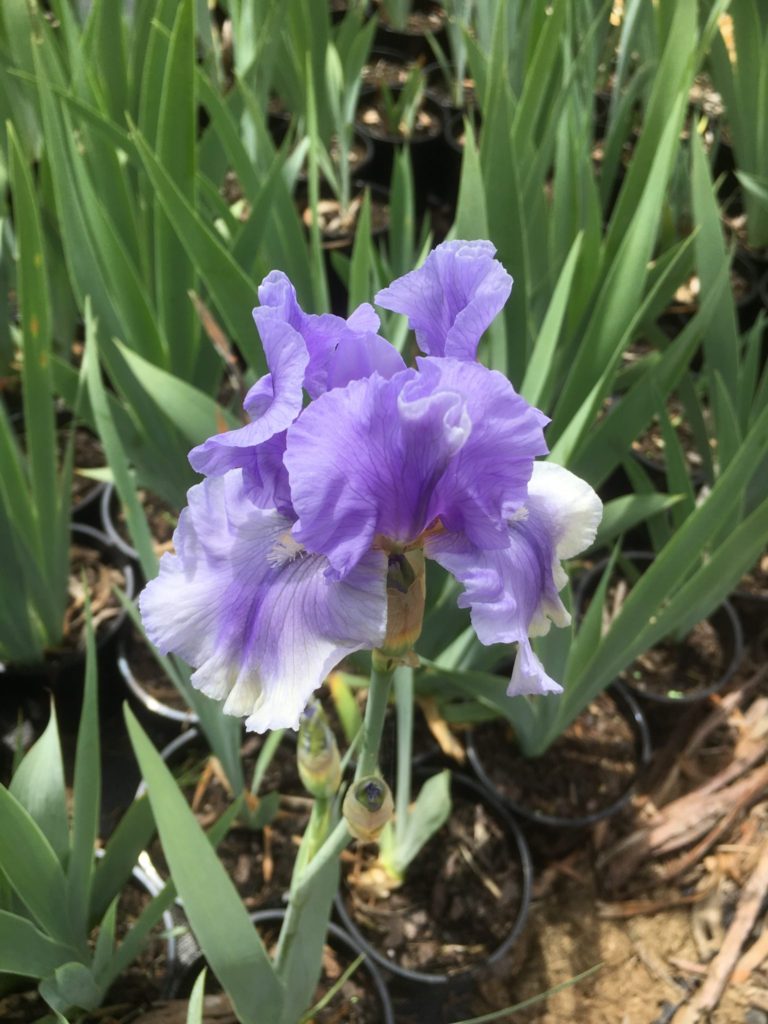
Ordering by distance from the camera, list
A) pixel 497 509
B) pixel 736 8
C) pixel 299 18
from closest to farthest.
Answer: pixel 497 509
pixel 736 8
pixel 299 18

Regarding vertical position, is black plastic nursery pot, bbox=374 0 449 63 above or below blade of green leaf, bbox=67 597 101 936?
above

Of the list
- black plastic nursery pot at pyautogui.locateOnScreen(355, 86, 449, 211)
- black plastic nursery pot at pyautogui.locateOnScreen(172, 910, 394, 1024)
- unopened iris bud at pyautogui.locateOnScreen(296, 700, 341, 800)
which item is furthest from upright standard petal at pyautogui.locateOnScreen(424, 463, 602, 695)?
black plastic nursery pot at pyautogui.locateOnScreen(355, 86, 449, 211)

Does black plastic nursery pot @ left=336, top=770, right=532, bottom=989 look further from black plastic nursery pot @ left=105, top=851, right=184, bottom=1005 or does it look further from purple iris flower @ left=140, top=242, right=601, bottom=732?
purple iris flower @ left=140, top=242, right=601, bottom=732

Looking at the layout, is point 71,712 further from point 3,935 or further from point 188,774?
point 3,935

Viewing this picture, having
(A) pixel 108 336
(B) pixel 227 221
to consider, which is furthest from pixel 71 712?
(B) pixel 227 221

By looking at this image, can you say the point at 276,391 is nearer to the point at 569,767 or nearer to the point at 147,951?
the point at 147,951

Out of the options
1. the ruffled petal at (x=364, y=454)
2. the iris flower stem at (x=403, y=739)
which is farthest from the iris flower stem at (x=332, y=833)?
the iris flower stem at (x=403, y=739)

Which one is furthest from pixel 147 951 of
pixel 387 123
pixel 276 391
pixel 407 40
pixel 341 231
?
pixel 407 40
